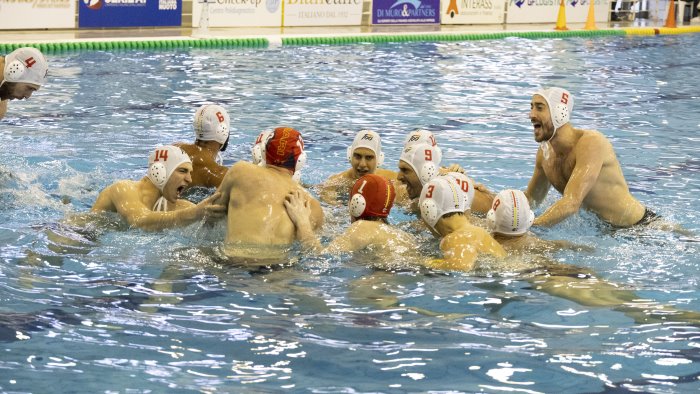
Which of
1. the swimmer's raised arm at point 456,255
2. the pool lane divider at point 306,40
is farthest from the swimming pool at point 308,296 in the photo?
the pool lane divider at point 306,40

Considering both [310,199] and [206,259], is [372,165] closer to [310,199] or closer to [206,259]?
[310,199]

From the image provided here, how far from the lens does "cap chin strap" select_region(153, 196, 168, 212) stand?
5812 mm

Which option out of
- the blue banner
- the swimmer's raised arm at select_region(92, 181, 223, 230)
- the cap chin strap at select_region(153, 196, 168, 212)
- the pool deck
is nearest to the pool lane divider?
the pool deck

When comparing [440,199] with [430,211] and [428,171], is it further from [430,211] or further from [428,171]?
[428,171]

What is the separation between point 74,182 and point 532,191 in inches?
129

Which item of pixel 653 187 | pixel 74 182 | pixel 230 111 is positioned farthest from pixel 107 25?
pixel 653 187

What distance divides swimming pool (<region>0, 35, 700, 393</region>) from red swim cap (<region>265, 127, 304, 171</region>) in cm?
56

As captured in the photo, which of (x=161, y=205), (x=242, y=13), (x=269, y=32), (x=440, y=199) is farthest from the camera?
(x=242, y=13)

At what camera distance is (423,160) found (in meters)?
6.11

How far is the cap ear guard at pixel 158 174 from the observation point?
575 centimetres

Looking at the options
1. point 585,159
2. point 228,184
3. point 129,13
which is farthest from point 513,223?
point 129,13

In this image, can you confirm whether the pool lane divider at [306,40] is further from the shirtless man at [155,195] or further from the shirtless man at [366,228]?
the shirtless man at [366,228]

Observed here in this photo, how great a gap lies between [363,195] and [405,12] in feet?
47.2

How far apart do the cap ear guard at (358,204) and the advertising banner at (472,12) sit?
577 inches
